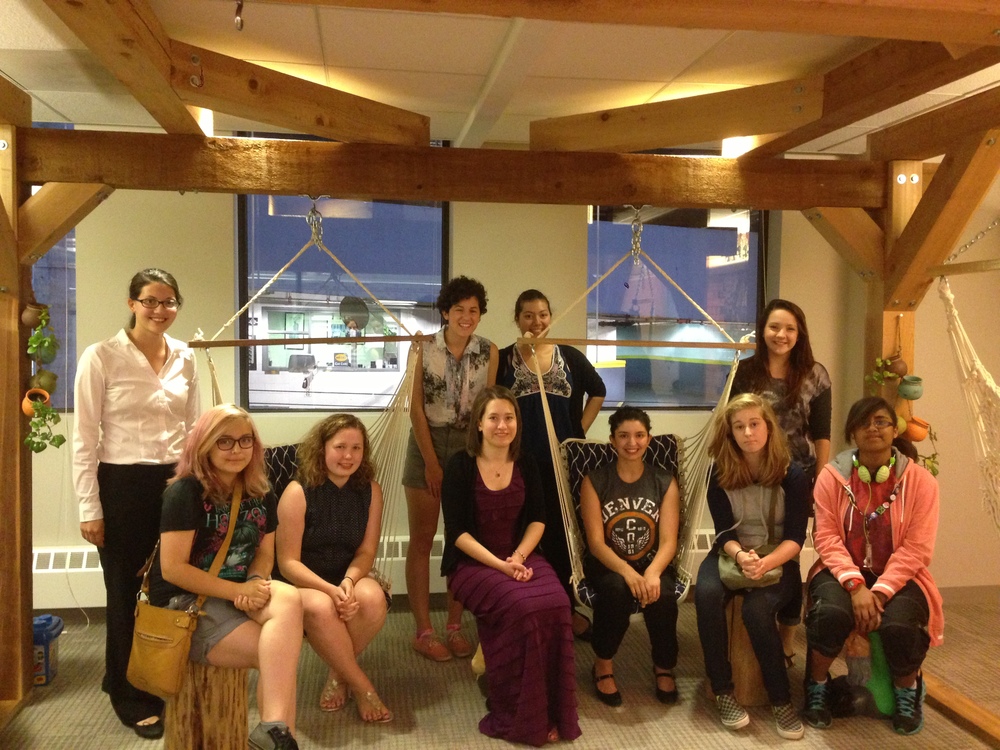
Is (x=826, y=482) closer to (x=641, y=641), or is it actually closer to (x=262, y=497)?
(x=641, y=641)

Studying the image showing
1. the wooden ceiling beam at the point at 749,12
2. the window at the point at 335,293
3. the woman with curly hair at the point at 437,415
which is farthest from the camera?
the window at the point at 335,293

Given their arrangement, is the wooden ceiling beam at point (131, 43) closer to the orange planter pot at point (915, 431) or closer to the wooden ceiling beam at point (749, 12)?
the wooden ceiling beam at point (749, 12)

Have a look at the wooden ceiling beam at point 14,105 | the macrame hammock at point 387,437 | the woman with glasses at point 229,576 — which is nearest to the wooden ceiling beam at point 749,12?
the woman with glasses at point 229,576

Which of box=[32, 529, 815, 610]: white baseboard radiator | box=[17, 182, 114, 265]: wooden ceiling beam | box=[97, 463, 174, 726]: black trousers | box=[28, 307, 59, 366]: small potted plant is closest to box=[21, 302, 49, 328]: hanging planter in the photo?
box=[28, 307, 59, 366]: small potted plant

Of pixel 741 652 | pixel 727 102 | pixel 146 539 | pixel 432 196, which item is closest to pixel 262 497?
pixel 146 539

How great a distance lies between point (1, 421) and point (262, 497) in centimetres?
95

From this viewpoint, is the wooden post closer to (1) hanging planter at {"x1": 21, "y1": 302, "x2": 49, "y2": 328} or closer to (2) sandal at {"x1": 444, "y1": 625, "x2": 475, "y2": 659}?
(1) hanging planter at {"x1": 21, "y1": 302, "x2": 49, "y2": 328}

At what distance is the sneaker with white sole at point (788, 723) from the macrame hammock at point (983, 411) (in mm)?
867

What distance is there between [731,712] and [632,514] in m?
0.65

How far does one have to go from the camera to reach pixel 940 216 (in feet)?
8.55

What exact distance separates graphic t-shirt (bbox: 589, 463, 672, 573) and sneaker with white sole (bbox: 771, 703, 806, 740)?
571 mm

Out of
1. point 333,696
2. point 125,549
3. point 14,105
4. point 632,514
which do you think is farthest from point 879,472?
point 14,105

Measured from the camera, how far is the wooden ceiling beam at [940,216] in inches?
98.1

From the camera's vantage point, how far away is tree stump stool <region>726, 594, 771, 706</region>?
2.55 meters
